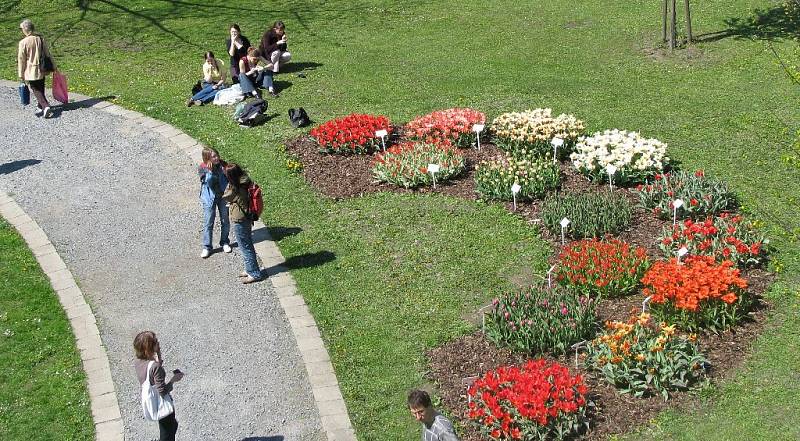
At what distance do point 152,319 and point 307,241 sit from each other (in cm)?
243

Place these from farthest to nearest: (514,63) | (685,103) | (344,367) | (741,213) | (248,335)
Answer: (514,63), (685,103), (741,213), (248,335), (344,367)

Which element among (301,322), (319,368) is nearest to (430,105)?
(301,322)

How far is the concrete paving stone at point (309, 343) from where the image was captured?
10773 millimetres

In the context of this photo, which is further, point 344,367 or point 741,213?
point 741,213

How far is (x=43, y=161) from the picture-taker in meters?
16.0

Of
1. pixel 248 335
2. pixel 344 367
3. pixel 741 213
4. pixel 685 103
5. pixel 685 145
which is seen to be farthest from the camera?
pixel 685 103

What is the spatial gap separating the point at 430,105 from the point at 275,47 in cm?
363

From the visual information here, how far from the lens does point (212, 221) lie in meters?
12.8

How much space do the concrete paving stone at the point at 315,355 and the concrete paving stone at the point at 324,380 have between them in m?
0.30

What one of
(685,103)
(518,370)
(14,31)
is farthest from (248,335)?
(14,31)

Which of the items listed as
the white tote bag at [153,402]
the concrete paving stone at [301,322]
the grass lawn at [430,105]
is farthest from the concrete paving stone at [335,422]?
the concrete paving stone at [301,322]

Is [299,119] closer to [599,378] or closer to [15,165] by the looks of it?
[15,165]

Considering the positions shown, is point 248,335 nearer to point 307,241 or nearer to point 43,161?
point 307,241

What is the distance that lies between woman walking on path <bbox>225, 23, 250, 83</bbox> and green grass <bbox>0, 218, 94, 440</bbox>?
671cm
